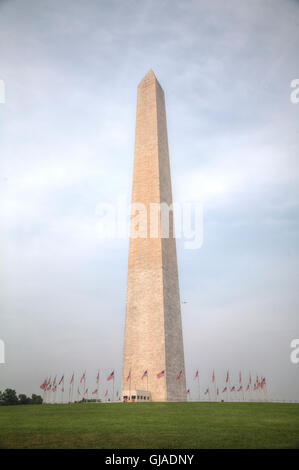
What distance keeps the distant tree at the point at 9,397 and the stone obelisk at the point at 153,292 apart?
2231 centimetres

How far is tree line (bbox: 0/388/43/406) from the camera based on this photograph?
51591mm

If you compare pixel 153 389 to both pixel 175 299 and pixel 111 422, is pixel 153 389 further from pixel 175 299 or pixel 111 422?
pixel 111 422

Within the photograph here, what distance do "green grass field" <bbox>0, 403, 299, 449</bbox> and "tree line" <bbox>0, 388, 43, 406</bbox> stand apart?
32342 mm

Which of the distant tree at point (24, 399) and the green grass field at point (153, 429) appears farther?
the distant tree at point (24, 399)

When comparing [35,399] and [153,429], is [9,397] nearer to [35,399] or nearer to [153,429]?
[35,399]

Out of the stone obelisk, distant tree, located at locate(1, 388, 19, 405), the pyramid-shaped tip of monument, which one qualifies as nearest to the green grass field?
the stone obelisk

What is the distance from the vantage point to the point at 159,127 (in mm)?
44500

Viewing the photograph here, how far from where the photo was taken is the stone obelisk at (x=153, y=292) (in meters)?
35.7

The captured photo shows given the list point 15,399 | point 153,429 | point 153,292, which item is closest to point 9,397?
point 15,399

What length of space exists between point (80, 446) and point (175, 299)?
26078mm

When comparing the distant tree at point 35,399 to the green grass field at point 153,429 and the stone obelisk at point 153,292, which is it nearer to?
the stone obelisk at point 153,292

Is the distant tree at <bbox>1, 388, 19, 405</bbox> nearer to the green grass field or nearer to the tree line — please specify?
the tree line

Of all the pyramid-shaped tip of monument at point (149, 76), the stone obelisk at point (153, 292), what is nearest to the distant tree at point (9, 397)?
the stone obelisk at point (153, 292)
